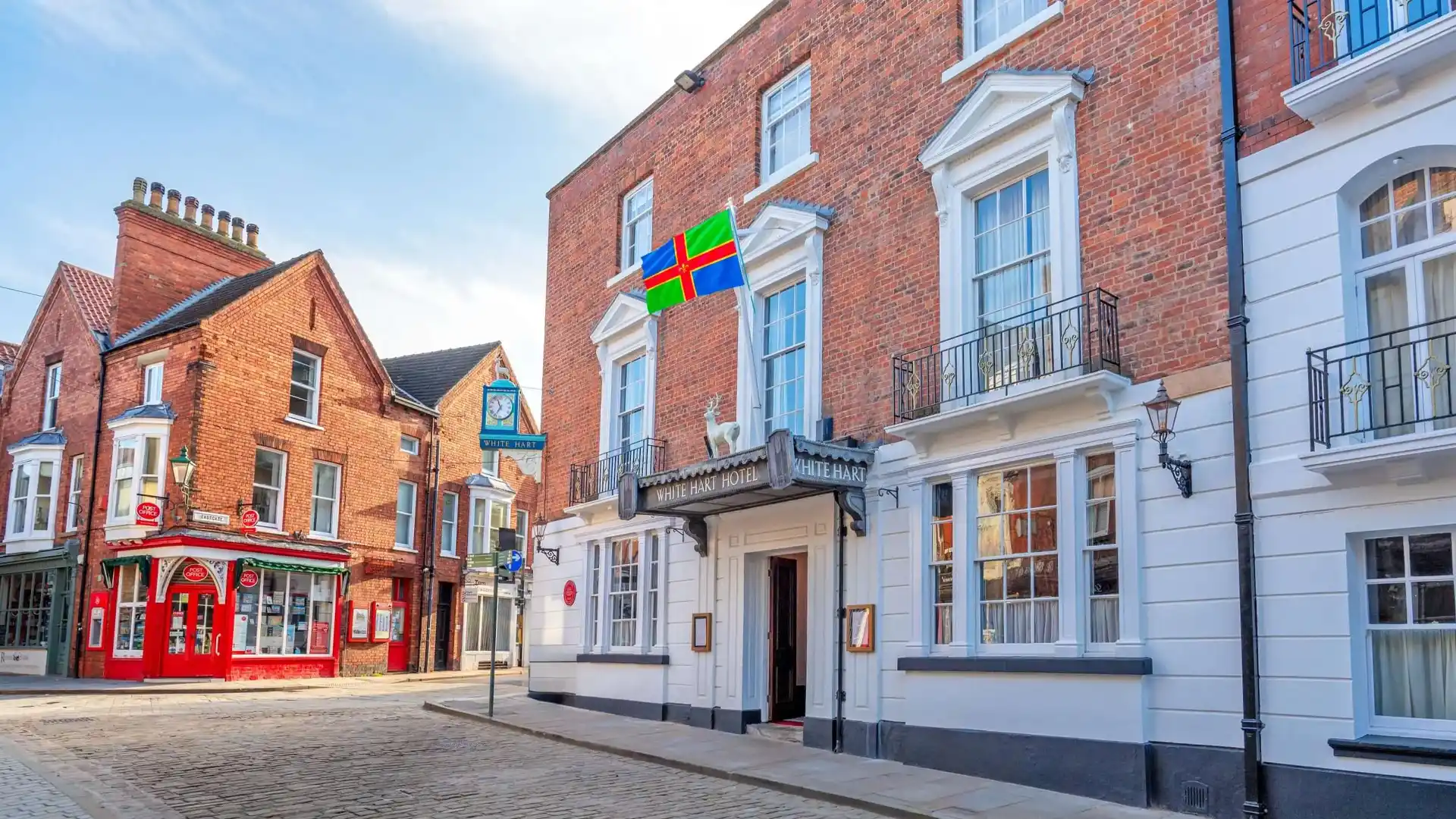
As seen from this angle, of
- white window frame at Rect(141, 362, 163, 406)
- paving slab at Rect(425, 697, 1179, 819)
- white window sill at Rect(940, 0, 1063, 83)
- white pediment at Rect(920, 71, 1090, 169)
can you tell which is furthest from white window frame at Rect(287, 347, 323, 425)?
white window sill at Rect(940, 0, 1063, 83)

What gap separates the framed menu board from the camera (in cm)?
2880

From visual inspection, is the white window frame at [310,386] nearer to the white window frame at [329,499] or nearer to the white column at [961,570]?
the white window frame at [329,499]

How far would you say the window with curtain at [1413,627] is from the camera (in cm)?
809

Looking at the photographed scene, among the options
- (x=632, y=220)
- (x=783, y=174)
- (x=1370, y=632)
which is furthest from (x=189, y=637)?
(x=1370, y=632)

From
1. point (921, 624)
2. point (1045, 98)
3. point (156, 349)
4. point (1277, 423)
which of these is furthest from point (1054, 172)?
point (156, 349)

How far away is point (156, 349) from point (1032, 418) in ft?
74.1

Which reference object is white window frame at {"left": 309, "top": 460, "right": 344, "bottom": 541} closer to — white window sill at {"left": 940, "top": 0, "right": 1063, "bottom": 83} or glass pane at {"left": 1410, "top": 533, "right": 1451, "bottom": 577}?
white window sill at {"left": 940, "top": 0, "right": 1063, "bottom": 83}

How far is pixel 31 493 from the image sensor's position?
95.3ft

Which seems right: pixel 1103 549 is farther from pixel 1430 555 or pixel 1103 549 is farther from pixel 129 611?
pixel 129 611

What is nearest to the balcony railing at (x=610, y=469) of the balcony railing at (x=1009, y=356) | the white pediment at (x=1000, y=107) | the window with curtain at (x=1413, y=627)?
the balcony railing at (x=1009, y=356)

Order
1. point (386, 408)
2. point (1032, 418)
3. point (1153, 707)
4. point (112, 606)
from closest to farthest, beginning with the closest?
point (1153, 707), point (1032, 418), point (112, 606), point (386, 408)

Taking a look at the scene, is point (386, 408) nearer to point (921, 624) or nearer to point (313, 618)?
point (313, 618)

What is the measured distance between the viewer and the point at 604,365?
19.0 m

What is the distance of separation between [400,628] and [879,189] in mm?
21697
